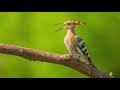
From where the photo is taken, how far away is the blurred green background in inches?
141

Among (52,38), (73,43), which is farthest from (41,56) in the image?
(52,38)

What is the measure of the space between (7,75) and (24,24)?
1.16 ft

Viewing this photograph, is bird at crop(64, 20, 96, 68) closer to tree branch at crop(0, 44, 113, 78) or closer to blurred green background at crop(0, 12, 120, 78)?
tree branch at crop(0, 44, 113, 78)

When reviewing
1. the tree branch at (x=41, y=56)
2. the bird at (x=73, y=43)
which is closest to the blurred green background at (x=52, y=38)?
the bird at (x=73, y=43)

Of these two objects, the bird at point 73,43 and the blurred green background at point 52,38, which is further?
the blurred green background at point 52,38

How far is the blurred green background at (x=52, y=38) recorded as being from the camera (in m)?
3.57

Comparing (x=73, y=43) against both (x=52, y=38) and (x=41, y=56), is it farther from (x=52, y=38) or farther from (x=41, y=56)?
(x=52, y=38)

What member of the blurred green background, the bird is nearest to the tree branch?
the bird

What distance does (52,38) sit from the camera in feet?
11.9

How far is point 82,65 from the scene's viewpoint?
1.94 meters

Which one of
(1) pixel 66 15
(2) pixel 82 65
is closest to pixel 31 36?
(1) pixel 66 15

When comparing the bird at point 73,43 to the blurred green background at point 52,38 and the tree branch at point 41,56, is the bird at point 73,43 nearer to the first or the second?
the tree branch at point 41,56

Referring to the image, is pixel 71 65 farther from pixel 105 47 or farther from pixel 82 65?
pixel 105 47

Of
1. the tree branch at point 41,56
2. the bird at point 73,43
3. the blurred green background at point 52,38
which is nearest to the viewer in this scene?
the tree branch at point 41,56
